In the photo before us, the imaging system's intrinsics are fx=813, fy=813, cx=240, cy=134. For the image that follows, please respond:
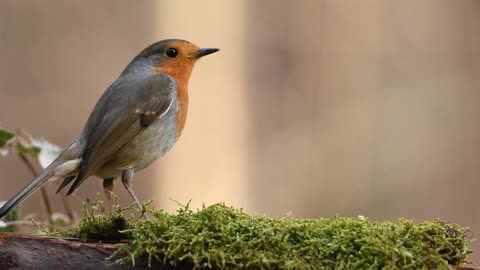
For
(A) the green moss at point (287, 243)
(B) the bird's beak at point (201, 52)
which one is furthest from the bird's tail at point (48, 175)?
(B) the bird's beak at point (201, 52)

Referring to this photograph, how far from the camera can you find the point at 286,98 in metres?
8.20

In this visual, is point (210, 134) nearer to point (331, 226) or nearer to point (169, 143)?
point (169, 143)

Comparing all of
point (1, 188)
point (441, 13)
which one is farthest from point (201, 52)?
point (441, 13)

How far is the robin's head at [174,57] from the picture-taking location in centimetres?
410

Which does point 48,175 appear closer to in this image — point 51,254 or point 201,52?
point 51,254

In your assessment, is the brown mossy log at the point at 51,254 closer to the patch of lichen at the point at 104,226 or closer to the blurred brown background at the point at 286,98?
the patch of lichen at the point at 104,226

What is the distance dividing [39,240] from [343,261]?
933mm

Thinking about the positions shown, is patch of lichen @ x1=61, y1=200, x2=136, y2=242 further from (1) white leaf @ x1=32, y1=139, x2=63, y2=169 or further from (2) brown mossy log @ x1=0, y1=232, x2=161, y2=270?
(1) white leaf @ x1=32, y1=139, x2=63, y2=169

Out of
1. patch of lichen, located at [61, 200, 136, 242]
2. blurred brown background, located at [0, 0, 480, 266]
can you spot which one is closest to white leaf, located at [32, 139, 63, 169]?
patch of lichen, located at [61, 200, 136, 242]

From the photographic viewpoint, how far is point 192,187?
23.7 ft

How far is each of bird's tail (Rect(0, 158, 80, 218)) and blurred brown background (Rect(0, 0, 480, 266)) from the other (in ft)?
11.7

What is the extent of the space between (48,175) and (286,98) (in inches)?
198

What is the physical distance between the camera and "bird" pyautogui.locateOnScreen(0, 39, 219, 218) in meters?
3.56

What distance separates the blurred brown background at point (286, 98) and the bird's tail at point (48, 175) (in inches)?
141
